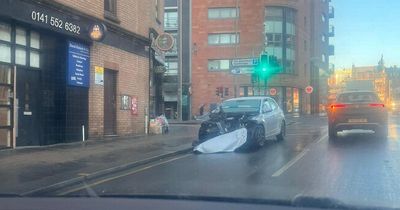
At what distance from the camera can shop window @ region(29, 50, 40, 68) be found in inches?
557

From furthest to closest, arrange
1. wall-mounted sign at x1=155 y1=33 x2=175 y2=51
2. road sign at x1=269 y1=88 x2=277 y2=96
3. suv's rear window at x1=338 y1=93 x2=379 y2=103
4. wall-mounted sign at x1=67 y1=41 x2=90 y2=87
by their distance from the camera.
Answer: road sign at x1=269 y1=88 x2=277 y2=96, wall-mounted sign at x1=155 y1=33 x2=175 y2=51, suv's rear window at x1=338 y1=93 x2=379 y2=103, wall-mounted sign at x1=67 y1=41 x2=90 y2=87

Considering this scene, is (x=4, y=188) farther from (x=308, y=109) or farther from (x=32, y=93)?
(x=308, y=109)

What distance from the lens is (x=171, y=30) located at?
54.8 m

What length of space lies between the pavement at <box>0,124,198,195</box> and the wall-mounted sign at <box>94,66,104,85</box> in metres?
2.00

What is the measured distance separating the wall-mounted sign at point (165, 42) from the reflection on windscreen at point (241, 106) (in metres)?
5.27

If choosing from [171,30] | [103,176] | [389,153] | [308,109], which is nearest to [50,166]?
[103,176]

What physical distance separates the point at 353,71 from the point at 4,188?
8287cm

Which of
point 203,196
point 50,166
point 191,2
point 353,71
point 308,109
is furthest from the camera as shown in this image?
point 353,71

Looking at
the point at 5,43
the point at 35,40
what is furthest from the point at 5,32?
the point at 35,40

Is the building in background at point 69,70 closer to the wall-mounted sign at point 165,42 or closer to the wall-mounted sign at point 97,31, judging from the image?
the wall-mounted sign at point 97,31

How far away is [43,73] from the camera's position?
14.6 m

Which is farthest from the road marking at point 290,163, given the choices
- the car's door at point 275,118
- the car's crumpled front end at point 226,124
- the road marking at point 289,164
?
the car's door at point 275,118

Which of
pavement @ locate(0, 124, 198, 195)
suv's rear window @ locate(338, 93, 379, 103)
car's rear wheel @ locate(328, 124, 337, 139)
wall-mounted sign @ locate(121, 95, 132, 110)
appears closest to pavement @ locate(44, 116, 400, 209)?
pavement @ locate(0, 124, 198, 195)

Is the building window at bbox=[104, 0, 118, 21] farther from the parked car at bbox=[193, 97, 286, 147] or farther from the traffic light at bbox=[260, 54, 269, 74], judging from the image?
the traffic light at bbox=[260, 54, 269, 74]
